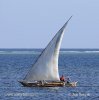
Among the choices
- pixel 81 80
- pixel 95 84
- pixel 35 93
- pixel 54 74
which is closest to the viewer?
pixel 35 93

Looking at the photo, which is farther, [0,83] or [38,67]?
[0,83]

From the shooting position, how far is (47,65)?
279 feet

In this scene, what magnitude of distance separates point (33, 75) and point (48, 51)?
3243 millimetres

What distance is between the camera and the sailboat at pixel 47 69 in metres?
84.1

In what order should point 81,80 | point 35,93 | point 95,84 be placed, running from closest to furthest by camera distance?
point 35,93, point 95,84, point 81,80

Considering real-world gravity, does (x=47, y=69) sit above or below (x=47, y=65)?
below

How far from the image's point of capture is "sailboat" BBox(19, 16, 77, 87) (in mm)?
84062

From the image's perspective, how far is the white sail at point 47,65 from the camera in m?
84.1

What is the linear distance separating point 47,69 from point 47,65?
18.1 inches

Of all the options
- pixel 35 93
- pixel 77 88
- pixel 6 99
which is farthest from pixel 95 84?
pixel 6 99

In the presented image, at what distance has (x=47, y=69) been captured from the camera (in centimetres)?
8494

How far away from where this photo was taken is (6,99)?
239ft

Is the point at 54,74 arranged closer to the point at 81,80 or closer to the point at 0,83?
the point at 0,83

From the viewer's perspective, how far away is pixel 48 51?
277ft
